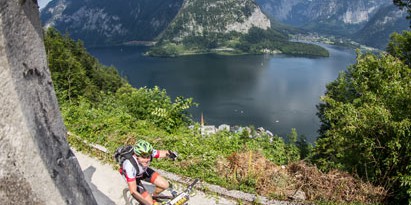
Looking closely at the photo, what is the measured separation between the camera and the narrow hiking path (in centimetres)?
776

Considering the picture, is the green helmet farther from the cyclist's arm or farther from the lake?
the lake

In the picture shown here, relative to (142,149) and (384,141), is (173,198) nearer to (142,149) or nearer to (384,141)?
(142,149)

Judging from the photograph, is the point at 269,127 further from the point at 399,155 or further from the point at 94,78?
the point at 399,155

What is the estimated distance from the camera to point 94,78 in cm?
5178

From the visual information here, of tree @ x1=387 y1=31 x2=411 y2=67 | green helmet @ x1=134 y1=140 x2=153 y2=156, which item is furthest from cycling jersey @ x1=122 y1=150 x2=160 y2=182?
tree @ x1=387 y1=31 x2=411 y2=67

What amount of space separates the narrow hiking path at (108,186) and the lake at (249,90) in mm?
52953

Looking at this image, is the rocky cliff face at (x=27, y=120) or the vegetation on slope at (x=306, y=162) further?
the vegetation on slope at (x=306, y=162)

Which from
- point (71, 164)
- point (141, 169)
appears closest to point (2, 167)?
point (71, 164)

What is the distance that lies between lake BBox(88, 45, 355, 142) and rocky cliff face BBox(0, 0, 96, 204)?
57.3m

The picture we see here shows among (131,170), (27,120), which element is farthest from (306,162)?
(27,120)

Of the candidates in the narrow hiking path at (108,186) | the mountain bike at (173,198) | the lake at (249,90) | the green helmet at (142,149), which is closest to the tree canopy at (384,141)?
the narrow hiking path at (108,186)

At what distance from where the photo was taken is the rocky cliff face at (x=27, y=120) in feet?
11.4

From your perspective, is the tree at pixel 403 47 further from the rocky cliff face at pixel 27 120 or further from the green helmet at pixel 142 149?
the rocky cliff face at pixel 27 120

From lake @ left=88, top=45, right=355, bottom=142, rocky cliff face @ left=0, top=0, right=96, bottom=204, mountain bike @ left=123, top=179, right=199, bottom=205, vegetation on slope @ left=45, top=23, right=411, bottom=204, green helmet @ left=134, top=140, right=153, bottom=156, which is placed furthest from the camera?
lake @ left=88, top=45, right=355, bottom=142
